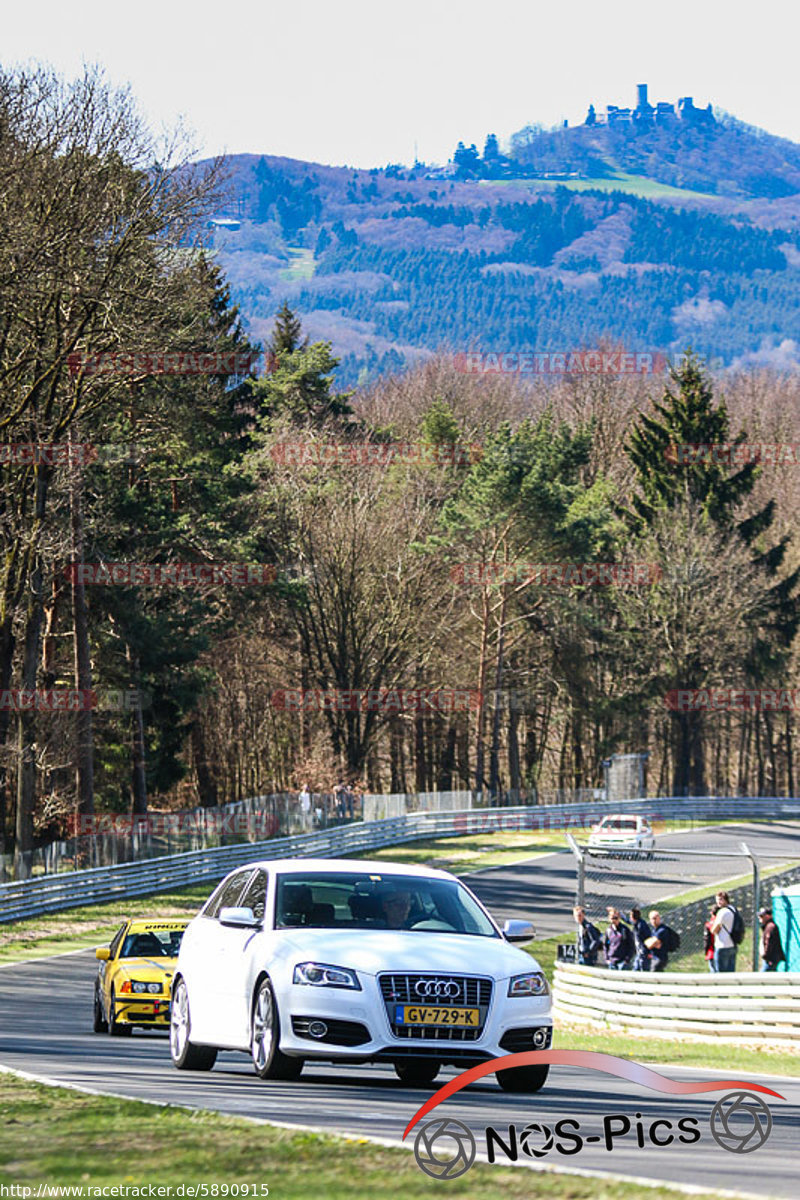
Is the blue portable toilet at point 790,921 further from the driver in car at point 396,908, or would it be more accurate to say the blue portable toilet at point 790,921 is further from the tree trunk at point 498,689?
the tree trunk at point 498,689

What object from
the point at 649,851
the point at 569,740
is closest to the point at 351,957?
the point at 649,851

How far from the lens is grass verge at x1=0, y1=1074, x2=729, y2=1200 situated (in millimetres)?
6812

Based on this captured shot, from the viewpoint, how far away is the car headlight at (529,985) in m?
11.1

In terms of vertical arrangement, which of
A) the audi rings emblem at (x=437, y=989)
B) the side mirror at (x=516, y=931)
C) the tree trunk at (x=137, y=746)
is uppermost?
the side mirror at (x=516, y=931)

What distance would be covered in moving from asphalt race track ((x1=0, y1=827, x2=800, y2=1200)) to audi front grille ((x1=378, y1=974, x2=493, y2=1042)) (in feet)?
1.22

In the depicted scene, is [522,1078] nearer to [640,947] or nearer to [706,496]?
[640,947]

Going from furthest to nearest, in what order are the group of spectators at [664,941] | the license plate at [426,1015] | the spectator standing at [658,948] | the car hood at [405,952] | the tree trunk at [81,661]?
1. the tree trunk at [81,661]
2. the spectator standing at [658,948]
3. the group of spectators at [664,941]
4. the car hood at [405,952]
5. the license plate at [426,1015]

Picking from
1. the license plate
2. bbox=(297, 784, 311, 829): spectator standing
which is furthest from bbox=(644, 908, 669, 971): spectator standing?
bbox=(297, 784, 311, 829): spectator standing

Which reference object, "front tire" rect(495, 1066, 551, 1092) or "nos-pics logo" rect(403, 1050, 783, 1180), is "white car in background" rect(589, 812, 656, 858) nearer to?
"front tire" rect(495, 1066, 551, 1092)

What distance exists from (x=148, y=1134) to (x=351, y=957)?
2.91 metres

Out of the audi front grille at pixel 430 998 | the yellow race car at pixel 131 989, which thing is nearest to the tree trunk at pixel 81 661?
the yellow race car at pixel 131 989

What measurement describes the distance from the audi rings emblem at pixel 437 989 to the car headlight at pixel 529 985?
17.0 inches

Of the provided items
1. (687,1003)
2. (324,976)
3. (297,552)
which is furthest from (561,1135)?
(297,552)

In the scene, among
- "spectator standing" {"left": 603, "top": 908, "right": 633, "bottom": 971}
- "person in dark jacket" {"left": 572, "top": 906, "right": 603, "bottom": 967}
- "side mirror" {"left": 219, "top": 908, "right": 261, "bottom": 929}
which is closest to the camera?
"side mirror" {"left": 219, "top": 908, "right": 261, "bottom": 929}
